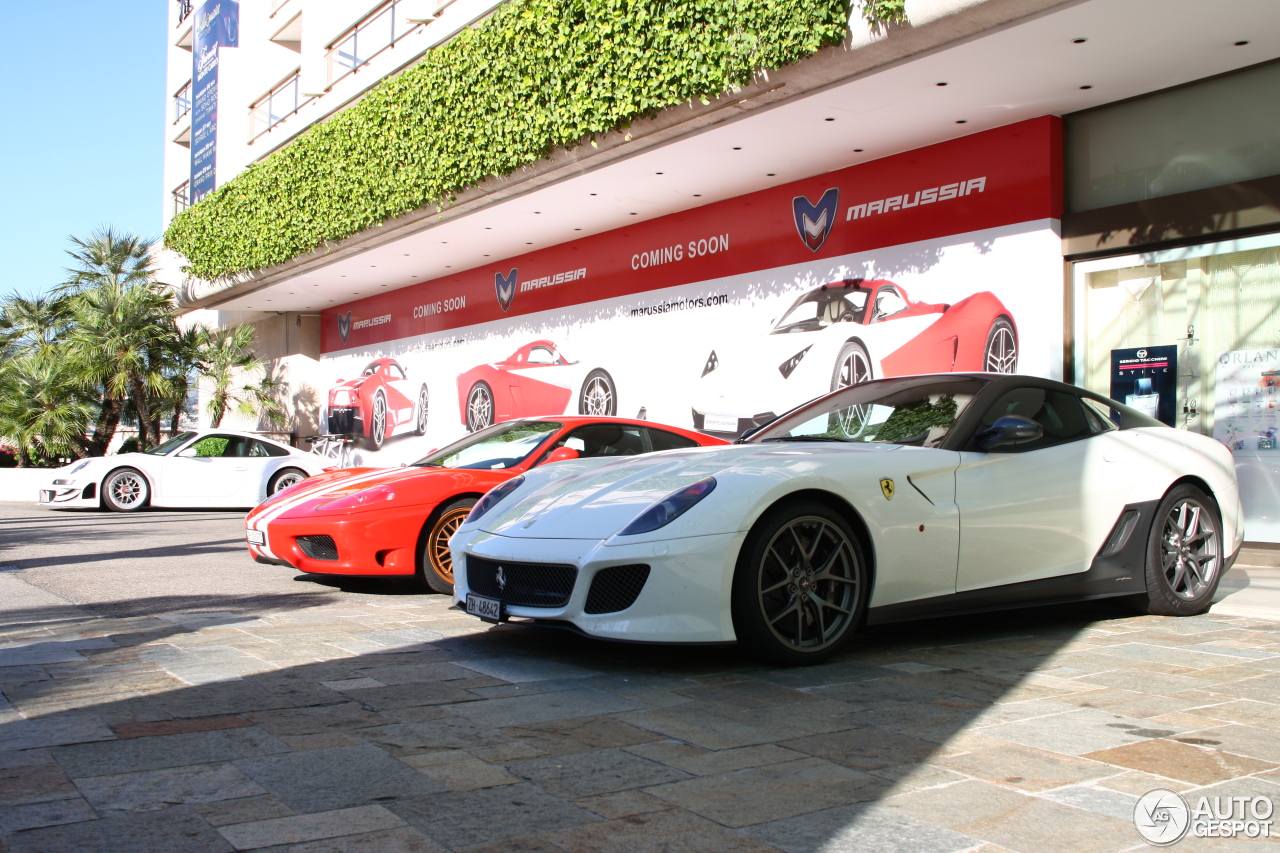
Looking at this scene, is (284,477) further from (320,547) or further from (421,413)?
(320,547)

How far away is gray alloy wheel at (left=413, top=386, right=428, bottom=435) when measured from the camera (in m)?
20.1

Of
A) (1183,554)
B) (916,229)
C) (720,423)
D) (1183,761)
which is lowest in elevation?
(1183,761)

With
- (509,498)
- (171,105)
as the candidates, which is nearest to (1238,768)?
(509,498)

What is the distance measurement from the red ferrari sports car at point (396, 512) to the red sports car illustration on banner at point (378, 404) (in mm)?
13409

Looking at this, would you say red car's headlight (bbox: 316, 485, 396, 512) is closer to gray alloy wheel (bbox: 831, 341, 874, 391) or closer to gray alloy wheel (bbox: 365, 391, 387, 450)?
gray alloy wheel (bbox: 831, 341, 874, 391)

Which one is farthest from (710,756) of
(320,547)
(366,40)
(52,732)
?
(366,40)

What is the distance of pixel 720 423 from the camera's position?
526 inches

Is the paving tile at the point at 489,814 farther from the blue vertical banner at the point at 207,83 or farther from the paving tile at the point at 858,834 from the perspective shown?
the blue vertical banner at the point at 207,83

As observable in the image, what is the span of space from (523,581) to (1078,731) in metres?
2.10

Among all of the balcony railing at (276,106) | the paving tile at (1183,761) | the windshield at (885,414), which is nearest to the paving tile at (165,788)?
the paving tile at (1183,761)

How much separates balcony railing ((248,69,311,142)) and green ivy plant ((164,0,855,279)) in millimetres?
3331

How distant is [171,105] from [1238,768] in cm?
3645

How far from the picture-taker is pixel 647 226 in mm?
14719

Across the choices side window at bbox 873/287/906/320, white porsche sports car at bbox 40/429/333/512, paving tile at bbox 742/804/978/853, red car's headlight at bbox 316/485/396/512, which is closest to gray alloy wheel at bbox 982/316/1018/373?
side window at bbox 873/287/906/320
